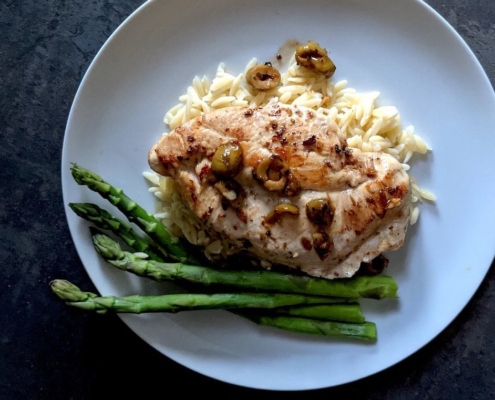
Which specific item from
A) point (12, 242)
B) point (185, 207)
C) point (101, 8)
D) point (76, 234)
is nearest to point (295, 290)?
point (185, 207)

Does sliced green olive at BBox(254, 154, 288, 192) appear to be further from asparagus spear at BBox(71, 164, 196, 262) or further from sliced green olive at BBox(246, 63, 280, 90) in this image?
asparagus spear at BBox(71, 164, 196, 262)

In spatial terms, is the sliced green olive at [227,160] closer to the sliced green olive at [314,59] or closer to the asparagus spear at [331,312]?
the sliced green olive at [314,59]

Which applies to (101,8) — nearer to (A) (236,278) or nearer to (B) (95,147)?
(B) (95,147)

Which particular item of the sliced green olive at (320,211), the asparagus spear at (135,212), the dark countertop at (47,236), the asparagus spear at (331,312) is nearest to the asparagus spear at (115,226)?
the asparagus spear at (135,212)

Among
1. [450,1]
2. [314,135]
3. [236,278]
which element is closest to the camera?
[314,135]

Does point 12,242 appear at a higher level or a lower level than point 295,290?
lower

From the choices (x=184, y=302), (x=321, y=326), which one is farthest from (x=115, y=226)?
(x=321, y=326)

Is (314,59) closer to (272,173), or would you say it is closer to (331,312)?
(272,173)
